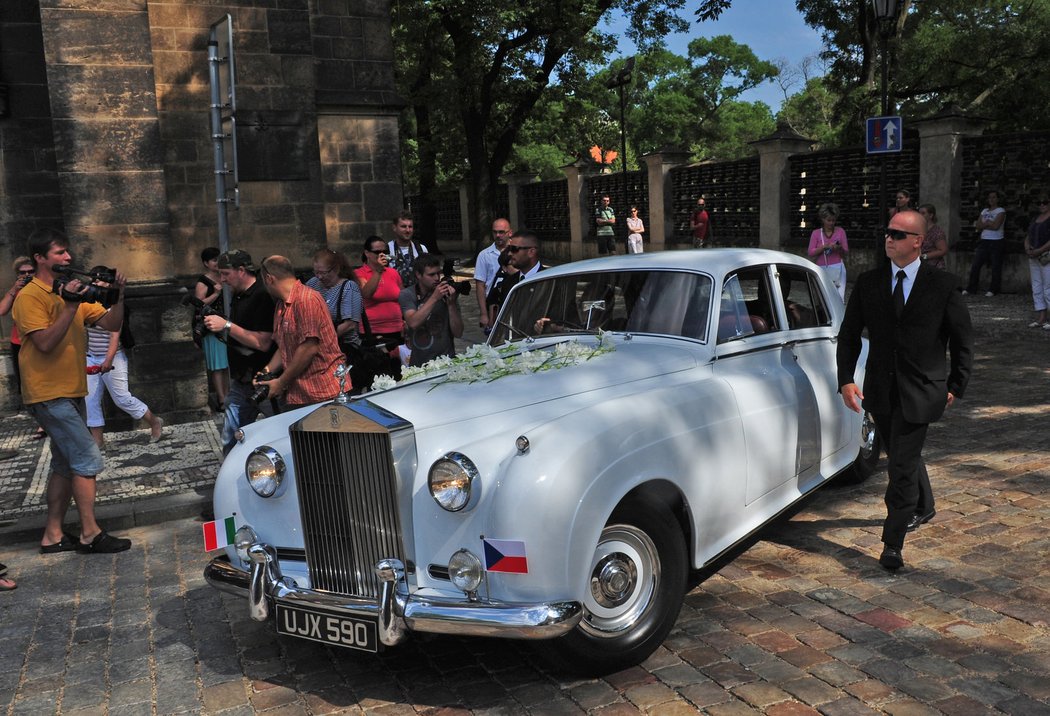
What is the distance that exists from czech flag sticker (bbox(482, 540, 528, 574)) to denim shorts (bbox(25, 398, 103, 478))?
132 inches

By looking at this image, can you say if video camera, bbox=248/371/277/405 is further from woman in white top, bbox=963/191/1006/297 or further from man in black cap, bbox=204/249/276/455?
woman in white top, bbox=963/191/1006/297

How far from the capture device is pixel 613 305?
5.20 meters

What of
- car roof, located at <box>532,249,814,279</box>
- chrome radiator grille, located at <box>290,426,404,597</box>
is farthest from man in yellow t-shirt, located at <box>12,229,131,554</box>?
car roof, located at <box>532,249,814,279</box>

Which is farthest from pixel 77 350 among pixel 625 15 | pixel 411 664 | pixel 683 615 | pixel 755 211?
pixel 625 15

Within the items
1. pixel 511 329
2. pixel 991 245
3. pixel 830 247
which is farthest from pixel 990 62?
pixel 511 329

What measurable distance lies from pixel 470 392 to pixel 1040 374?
7.63m

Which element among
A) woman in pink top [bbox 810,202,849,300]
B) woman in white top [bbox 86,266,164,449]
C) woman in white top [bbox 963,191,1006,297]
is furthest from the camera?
woman in white top [bbox 963,191,1006,297]

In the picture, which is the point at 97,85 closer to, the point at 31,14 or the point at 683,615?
the point at 31,14

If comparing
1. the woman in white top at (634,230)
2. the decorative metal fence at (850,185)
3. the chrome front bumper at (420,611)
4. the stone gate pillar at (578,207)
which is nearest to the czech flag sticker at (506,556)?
the chrome front bumper at (420,611)

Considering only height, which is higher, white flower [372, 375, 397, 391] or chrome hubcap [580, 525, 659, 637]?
white flower [372, 375, 397, 391]

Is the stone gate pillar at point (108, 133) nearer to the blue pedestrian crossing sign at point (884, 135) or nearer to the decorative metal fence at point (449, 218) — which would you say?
the blue pedestrian crossing sign at point (884, 135)

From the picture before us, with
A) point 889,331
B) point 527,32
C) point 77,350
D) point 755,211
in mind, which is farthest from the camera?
point 527,32

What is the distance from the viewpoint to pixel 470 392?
4.36m

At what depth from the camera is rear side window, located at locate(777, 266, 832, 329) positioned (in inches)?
221
